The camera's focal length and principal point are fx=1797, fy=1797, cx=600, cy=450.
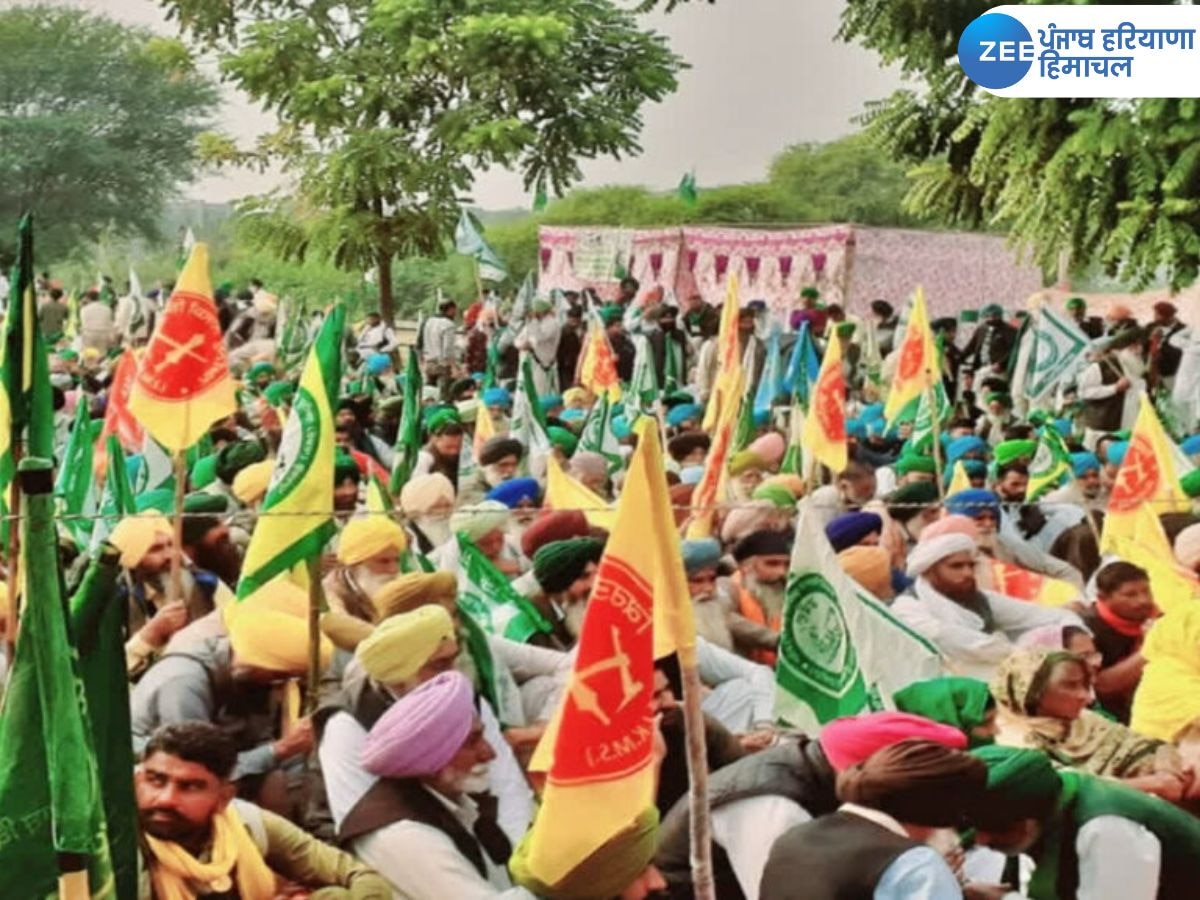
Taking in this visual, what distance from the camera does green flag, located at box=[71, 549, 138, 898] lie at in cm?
256

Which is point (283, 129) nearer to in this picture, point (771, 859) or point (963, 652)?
point (963, 652)

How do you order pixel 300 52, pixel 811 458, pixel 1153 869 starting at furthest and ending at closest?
1. pixel 300 52
2. pixel 811 458
3. pixel 1153 869

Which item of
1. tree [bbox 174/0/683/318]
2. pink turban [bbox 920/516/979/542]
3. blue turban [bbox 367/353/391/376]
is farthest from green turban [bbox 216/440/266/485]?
tree [bbox 174/0/683/318]

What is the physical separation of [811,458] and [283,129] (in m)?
14.2

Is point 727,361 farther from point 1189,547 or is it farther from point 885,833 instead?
point 885,833

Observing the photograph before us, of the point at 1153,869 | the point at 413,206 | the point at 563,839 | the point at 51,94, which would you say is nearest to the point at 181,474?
the point at 563,839

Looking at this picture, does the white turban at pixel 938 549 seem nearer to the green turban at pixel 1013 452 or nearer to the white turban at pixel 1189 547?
the white turban at pixel 1189 547

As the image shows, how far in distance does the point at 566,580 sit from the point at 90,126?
24.2 metres

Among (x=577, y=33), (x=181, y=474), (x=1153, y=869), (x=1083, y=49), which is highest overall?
(x=577, y=33)

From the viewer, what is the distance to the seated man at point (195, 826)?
272 cm

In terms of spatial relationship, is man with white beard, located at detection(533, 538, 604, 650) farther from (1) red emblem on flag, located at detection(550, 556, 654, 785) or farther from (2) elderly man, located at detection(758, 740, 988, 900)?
(2) elderly man, located at detection(758, 740, 988, 900)

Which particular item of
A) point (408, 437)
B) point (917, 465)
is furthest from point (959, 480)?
point (408, 437)

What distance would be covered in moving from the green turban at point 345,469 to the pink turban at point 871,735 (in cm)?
297

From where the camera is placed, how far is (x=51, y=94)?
27.1 m
